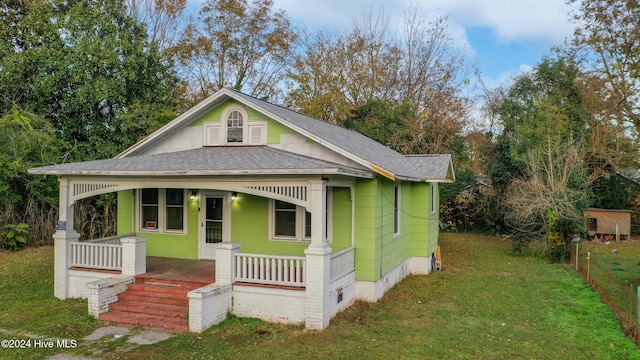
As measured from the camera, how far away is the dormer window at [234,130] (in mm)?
11305

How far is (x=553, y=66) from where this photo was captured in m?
23.8

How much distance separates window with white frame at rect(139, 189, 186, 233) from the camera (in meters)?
12.4

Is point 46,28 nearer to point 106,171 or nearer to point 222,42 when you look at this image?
point 222,42

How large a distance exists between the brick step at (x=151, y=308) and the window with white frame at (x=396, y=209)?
6045 millimetres

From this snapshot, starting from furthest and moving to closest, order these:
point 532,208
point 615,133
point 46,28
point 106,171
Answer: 1. point 615,133
2. point 46,28
3. point 532,208
4. point 106,171

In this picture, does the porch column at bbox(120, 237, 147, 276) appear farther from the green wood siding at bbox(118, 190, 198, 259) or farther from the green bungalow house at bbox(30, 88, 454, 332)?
the green wood siding at bbox(118, 190, 198, 259)

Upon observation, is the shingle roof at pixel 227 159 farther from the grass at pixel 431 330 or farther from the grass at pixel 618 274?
the grass at pixel 618 274

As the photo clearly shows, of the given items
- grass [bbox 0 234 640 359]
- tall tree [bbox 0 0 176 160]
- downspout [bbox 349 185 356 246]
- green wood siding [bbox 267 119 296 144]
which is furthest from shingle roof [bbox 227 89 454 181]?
tall tree [bbox 0 0 176 160]

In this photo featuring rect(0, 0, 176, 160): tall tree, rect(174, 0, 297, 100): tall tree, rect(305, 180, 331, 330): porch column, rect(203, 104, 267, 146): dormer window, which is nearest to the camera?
rect(305, 180, 331, 330): porch column

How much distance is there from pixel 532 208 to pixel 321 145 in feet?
34.2

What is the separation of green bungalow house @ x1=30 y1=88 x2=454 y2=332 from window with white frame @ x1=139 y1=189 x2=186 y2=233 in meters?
0.03

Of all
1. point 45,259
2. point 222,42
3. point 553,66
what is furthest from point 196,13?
point 553,66

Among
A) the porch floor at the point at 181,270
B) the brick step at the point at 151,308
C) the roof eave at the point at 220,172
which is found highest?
the roof eave at the point at 220,172

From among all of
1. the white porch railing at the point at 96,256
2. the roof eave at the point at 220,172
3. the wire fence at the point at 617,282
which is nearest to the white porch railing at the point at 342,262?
the roof eave at the point at 220,172
